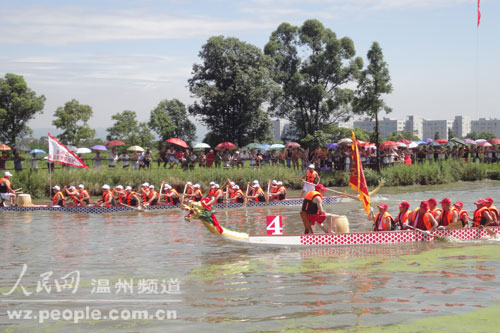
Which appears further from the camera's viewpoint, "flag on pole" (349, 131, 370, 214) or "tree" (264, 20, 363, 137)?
"tree" (264, 20, 363, 137)

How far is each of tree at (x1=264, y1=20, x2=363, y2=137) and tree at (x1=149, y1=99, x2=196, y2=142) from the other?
298 inches

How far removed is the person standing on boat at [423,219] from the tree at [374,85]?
70.8 feet

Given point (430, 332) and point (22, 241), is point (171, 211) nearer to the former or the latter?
point (22, 241)

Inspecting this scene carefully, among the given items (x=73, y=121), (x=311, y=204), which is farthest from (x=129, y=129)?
(x=311, y=204)

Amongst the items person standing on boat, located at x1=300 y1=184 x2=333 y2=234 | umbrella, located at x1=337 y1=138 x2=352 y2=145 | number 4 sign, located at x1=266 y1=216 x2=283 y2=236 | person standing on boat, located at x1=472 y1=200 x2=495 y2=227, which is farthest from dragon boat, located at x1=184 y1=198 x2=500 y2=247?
umbrella, located at x1=337 y1=138 x2=352 y2=145

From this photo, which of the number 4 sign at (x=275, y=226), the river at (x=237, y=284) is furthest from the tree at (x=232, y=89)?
the number 4 sign at (x=275, y=226)

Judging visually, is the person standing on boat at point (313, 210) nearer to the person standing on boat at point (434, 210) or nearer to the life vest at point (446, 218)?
the person standing on boat at point (434, 210)

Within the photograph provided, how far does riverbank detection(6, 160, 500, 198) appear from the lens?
3158 centimetres

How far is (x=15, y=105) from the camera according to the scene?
50812 millimetres

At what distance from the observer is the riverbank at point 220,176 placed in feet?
104

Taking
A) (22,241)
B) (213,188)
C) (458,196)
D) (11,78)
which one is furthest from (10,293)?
(11,78)

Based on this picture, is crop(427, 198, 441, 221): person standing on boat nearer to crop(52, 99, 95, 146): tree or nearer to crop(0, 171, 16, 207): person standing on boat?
crop(0, 171, 16, 207): person standing on boat

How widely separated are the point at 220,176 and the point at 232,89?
14.1 meters

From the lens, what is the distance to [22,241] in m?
19.0
